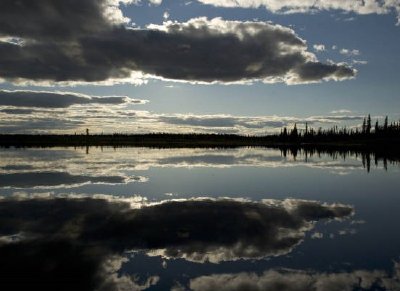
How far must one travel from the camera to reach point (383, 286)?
10969 millimetres

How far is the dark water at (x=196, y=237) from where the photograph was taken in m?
11.5

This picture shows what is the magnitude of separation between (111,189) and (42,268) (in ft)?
54.5

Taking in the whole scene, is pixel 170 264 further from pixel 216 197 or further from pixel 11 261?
pixel 216 197

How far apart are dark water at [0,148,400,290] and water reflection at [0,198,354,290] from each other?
45 millimetres

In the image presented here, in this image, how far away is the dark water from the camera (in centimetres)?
1148

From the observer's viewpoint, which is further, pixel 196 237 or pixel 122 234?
pixel 122 234

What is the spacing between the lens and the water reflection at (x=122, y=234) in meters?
11.7

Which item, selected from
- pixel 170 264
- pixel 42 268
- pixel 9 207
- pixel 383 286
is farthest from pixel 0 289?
pixel 9 207

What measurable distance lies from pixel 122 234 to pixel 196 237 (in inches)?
117

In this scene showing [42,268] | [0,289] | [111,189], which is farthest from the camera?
[111,189]

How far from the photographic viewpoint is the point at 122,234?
16312 millimetres

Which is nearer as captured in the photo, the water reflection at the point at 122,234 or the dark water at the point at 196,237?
the dark water at the point at 196,237

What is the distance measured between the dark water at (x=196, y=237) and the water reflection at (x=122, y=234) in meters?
0.04

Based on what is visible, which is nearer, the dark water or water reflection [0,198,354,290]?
the dark water
